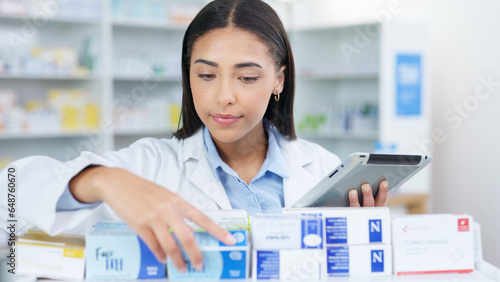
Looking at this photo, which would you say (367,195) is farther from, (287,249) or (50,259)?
(50,259)

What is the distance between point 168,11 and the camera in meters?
5.93

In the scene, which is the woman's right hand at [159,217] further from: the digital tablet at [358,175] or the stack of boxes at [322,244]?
the digital tablet at [358,175]

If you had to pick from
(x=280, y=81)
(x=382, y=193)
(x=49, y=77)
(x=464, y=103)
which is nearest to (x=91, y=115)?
(x=49, y=77)

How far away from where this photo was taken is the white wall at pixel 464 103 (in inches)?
183

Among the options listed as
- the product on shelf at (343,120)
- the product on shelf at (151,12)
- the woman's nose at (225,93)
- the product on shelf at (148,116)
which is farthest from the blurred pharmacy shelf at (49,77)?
the woman's nose at (225,93)

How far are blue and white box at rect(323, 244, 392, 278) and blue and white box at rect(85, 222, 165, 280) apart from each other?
11.9 inches

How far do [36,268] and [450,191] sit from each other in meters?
4.91

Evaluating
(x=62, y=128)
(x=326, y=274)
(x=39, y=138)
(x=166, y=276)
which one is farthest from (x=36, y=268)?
(x=39, y=138)

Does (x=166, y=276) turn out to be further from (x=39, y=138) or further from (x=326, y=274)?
(x=39, y=138)

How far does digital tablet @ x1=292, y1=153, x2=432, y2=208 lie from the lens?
3.71 ft

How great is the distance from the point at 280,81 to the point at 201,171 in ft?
1.28

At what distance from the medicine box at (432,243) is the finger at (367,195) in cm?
30

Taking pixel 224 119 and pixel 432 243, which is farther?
pixel 224 119

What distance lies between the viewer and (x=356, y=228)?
0.98 m
